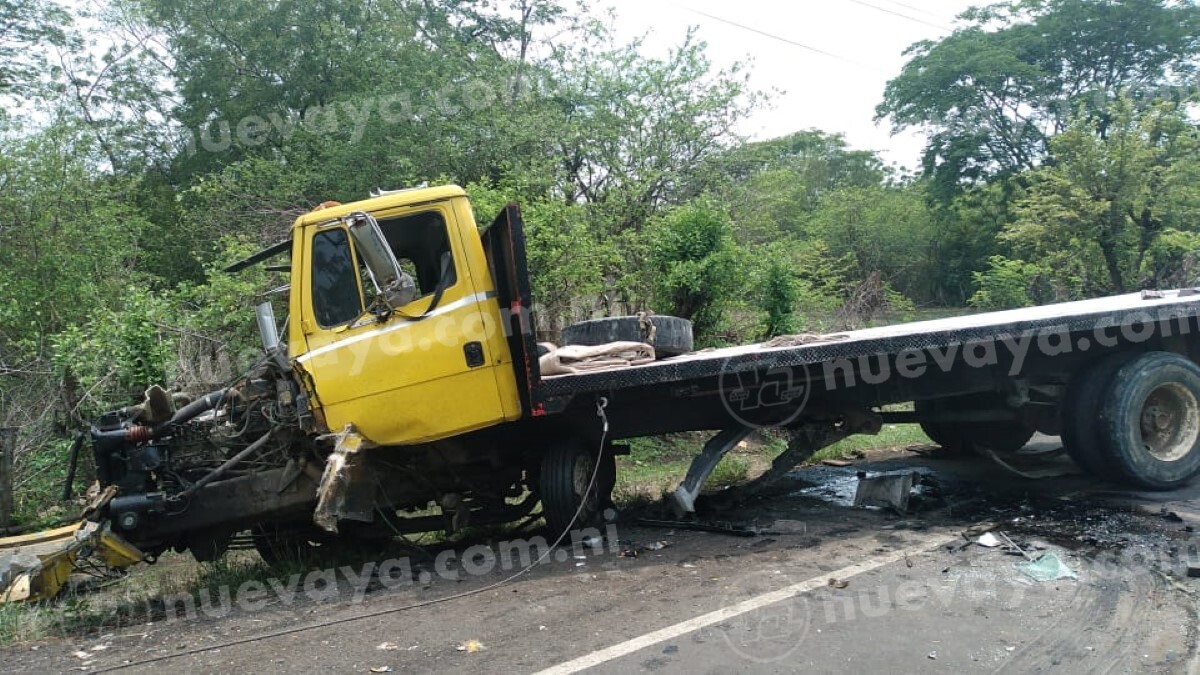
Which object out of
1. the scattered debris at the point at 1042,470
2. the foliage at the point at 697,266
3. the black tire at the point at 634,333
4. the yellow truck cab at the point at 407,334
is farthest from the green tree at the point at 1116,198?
the yellow truck cab at the point at 407,334

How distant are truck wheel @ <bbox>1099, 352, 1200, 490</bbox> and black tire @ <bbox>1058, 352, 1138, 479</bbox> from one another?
0.16 ft

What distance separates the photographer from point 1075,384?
5855mm

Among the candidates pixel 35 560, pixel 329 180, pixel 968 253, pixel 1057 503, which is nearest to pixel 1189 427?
pixel 1057 503

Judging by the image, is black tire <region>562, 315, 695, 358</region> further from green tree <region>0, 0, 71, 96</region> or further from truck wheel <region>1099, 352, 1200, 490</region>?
green tree <region>0, 0, 71, 96</region>

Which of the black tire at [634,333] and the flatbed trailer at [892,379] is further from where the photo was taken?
the black tire at [634,333]

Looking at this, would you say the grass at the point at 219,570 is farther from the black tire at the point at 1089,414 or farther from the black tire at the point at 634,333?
the black tire at the point at 1089,414

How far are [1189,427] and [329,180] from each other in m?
12.1

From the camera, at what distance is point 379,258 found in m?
4.61

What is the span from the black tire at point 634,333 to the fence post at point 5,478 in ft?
19.5

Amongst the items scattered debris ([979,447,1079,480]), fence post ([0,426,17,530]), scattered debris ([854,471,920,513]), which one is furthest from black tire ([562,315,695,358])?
fence post ([0,426,17,530])

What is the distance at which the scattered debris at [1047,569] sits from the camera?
163 inches

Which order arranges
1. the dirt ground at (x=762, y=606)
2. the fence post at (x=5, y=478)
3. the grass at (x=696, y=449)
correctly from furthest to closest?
the fence post at (x=5, y=478), the grass at (x=696, y=449), the dirt ground at (x=762, y=606)

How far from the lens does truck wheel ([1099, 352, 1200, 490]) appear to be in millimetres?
5535

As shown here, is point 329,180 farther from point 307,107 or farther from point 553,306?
point 553,306
